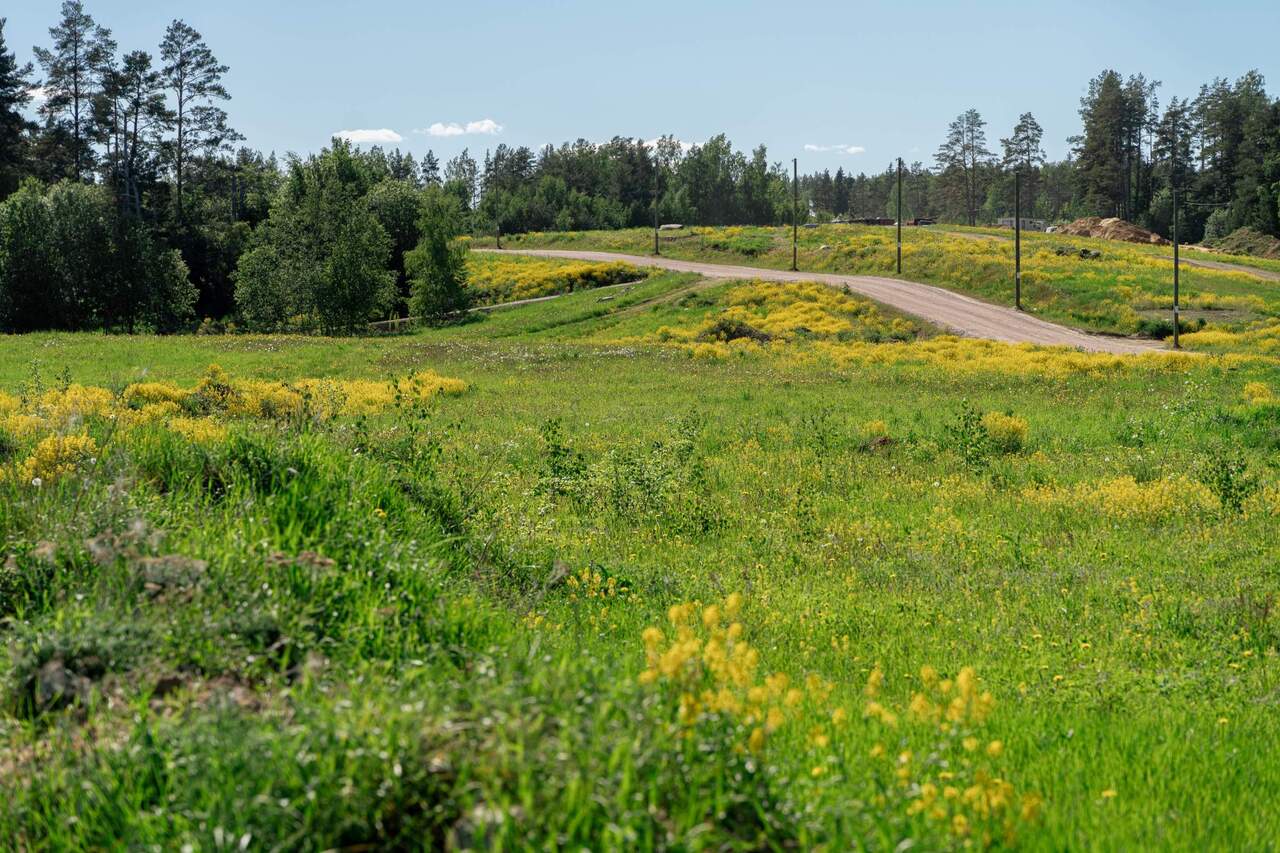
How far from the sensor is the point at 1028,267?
57.4 metres

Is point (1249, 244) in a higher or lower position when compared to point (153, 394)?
higher

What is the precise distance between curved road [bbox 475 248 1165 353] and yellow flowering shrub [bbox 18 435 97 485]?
37.2 meters

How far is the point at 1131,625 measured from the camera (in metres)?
8.38

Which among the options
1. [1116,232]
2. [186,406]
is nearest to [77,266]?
[186,406]

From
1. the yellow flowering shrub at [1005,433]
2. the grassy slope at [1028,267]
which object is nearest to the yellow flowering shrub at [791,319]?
the grassy slope at [1028,267]

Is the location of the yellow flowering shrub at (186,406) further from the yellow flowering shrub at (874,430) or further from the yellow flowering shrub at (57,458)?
the yellow flowering shrub at (874,430)

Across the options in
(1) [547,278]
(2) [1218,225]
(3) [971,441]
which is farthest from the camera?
(2) [1218,225]

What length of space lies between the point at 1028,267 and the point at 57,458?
5655 cm

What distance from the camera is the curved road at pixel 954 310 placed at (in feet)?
138

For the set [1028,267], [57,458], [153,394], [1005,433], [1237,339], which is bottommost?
[1005,433]

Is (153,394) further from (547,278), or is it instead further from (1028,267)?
(547,278)

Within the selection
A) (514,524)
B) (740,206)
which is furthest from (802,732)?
(740,206)

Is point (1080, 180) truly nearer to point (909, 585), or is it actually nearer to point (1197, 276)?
point (1197, 276)

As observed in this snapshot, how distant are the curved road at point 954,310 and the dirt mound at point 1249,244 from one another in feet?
154
